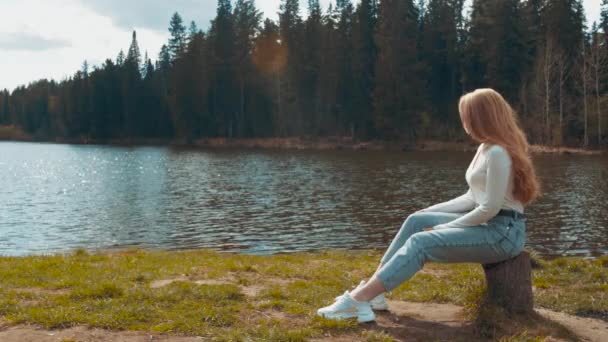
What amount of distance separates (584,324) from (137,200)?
25.1 metres

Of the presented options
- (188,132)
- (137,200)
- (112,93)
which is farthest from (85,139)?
(137,200)

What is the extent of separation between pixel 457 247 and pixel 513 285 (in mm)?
799

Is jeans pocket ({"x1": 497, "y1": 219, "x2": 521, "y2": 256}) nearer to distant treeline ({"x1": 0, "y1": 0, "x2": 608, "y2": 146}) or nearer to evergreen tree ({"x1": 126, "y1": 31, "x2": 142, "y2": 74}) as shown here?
distant treeline ({"x1": 0, "y1": 0, "x2": 608, "y2": 146})

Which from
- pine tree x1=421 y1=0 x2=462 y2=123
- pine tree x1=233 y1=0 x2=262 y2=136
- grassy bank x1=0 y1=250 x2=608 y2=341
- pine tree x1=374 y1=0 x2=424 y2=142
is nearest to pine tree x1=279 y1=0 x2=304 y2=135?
pine tree x1=233 y1=0 x2=262 y2=136

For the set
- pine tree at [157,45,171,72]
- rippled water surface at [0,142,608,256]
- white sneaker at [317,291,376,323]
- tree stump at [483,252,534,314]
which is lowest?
rippled water surface at [0,142,608,256]

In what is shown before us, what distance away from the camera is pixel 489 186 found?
17.4 ft

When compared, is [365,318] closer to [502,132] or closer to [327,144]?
[502,132]

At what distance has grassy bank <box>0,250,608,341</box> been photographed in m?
5.65

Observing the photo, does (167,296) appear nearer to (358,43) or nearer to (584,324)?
(584,324)

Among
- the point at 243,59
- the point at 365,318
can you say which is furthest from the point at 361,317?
the point at 243,59

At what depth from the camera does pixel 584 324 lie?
5.83 m

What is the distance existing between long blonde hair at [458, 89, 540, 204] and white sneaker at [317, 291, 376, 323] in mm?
1921

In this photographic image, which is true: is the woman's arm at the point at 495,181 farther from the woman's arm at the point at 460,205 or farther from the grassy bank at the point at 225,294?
the grassy bank at the point at 225,294

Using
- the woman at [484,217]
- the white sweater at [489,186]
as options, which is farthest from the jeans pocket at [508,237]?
the white sweater at [489,186]
